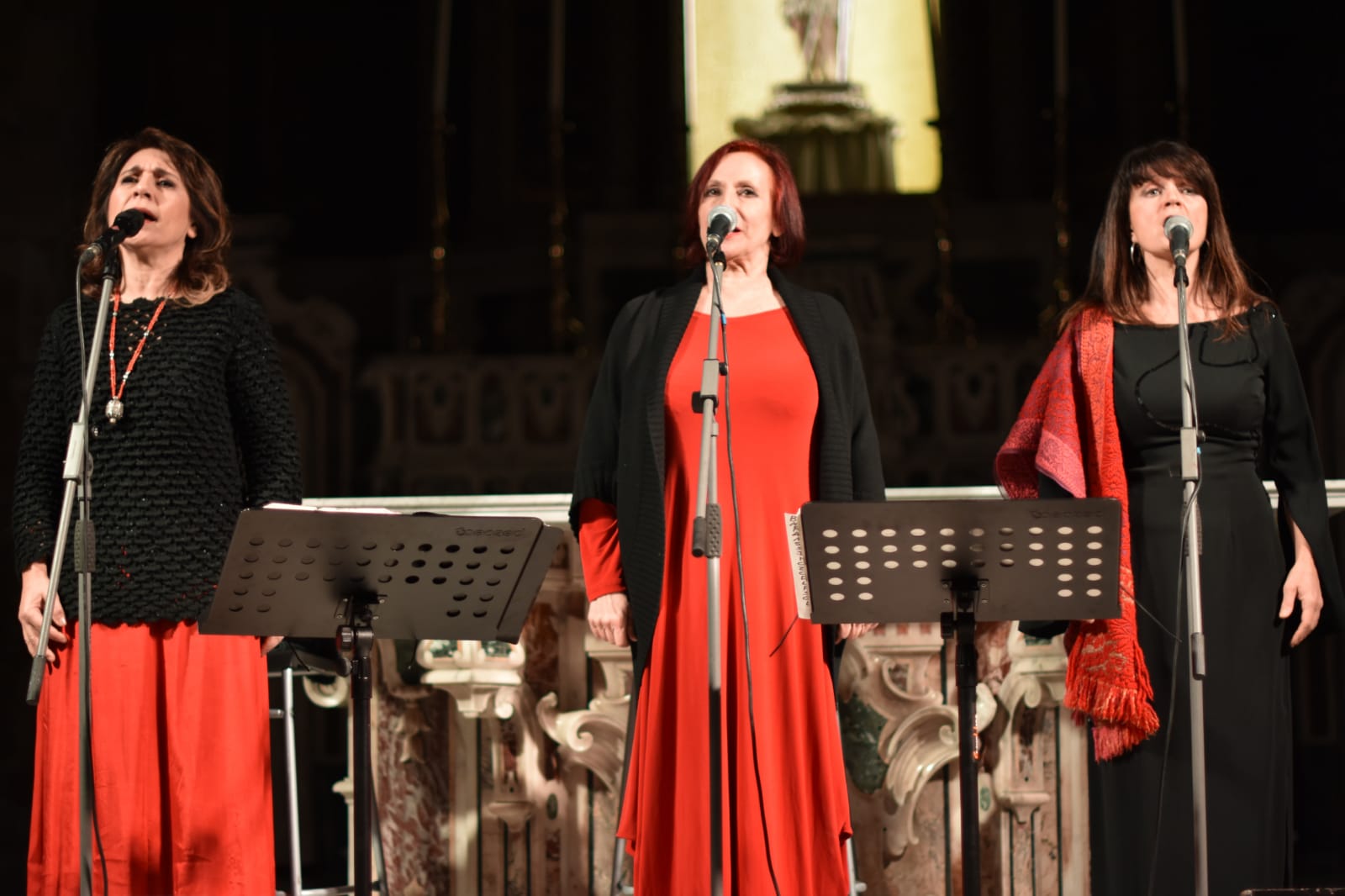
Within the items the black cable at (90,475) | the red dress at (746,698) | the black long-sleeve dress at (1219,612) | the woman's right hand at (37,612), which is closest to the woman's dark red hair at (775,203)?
the red dress at (746,698)

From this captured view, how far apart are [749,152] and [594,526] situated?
70cm

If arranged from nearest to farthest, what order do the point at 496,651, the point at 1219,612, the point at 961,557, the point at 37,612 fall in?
the point at 961,557, the point at 37,612, the point at 1219,612, the point at 496,651

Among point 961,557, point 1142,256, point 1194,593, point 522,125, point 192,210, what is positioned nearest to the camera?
point 961,557

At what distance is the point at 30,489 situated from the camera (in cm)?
267

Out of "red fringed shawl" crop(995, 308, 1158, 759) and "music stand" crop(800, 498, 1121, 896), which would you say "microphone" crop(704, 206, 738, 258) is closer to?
"music stand" crop(800, 498, 1121, 896)

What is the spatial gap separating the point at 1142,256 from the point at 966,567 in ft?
2.76

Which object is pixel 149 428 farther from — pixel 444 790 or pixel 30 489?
pixel 444 790

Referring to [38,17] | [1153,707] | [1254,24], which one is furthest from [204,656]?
[1254,24]

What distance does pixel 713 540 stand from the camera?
2223 mm

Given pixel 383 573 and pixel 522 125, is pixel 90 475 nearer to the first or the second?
pixel 383 573

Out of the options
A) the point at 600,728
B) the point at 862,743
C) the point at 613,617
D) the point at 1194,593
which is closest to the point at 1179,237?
the point at 1194,593

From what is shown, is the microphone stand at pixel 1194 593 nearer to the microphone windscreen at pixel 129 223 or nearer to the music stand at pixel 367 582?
the music stand at pixel 367 582

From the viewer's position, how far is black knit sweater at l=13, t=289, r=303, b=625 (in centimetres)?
256

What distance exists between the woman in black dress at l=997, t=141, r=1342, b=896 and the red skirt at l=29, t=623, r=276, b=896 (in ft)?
4.52
